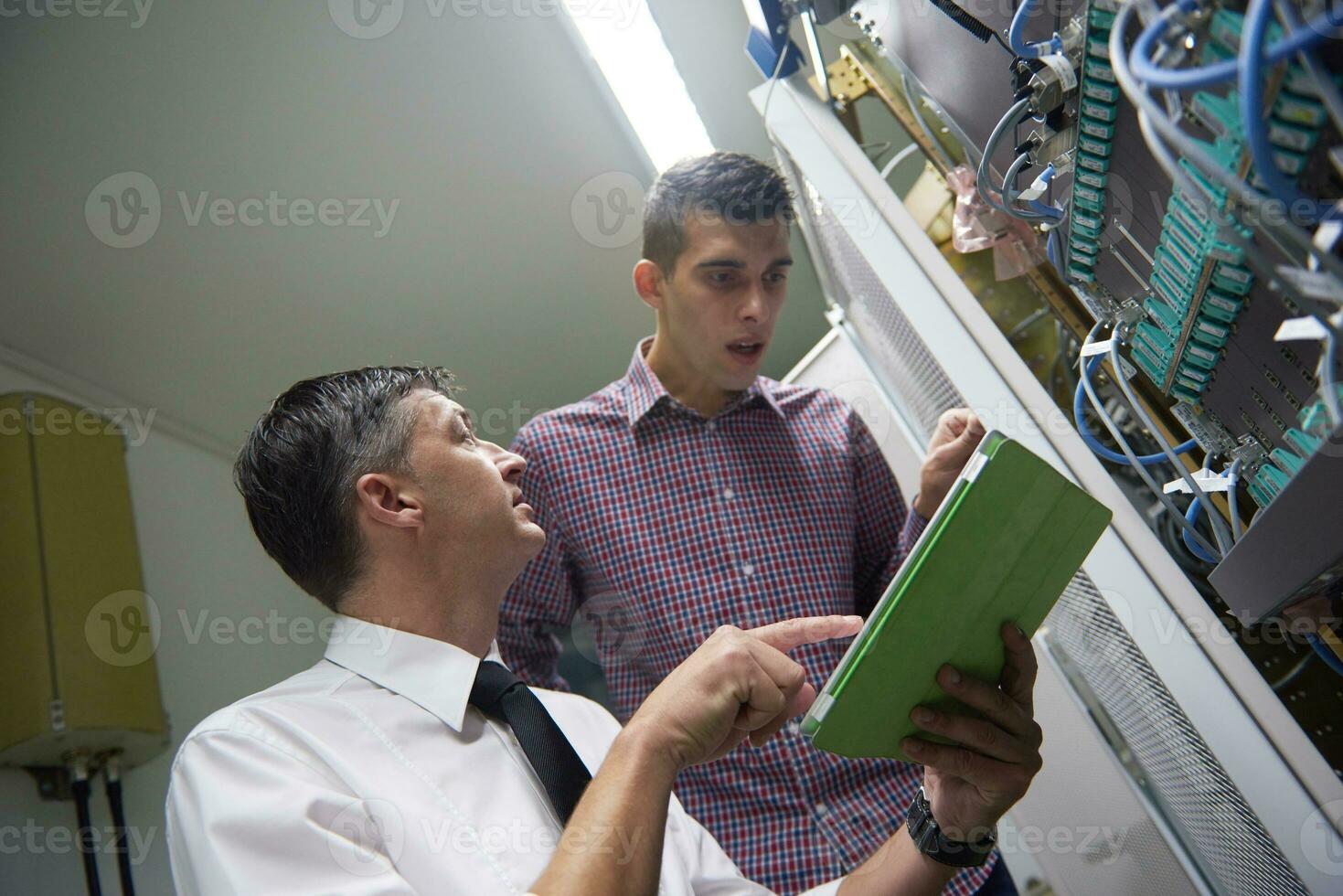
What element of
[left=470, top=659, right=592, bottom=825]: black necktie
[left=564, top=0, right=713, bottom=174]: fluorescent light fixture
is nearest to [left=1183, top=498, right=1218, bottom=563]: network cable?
[left=470, top=659, right=592, bottom=825]: black necktie

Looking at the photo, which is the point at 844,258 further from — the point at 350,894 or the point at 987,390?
the point at 350,894

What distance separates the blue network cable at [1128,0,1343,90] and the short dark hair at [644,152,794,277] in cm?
126

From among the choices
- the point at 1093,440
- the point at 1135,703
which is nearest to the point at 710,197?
the point at 1093,440

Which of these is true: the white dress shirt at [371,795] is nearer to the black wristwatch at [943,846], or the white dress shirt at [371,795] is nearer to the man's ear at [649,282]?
the black wristwatch at [943,846]

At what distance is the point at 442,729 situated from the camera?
110cm

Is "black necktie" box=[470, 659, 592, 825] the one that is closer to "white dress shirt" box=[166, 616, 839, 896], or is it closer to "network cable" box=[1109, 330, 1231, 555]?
"white dress shirt" box=[166, 616, 839, 896]

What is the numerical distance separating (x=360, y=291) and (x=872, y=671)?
6.92 feet

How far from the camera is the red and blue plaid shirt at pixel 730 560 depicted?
4.83ft

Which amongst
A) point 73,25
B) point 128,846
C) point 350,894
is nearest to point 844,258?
point 350,894

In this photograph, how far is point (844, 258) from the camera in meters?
1.64

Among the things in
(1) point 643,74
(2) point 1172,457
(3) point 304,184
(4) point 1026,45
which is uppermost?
(3) point 304,184

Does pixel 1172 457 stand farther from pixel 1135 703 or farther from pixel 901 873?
pixel 901 873

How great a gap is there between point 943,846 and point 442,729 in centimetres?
62

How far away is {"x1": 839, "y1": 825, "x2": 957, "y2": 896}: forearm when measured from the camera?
114cm
